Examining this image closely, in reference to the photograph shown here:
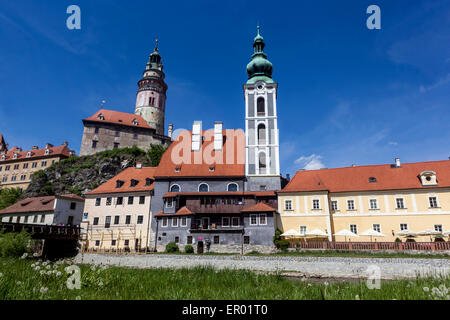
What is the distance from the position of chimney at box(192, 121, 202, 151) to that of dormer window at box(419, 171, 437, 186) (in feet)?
101

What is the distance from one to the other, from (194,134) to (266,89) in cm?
1405

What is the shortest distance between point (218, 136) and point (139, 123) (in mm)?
37858

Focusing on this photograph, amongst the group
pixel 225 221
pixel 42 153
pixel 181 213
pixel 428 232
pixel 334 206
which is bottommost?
pixel 428 232

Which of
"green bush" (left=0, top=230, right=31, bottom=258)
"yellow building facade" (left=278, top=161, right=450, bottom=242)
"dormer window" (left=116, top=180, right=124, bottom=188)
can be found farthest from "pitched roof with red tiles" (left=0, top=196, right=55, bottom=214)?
"yellow building facade" (left=278, top=161, right=450, bottom=242)

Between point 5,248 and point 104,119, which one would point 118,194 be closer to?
point 5,248

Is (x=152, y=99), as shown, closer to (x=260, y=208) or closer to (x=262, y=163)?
(x=262, y=163)

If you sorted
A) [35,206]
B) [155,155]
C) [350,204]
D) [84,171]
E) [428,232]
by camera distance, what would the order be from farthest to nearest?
1. [155,155]
2. [84,171]
3. [35,206]
4. [350,204]
5. [428,232]

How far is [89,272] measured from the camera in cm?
796

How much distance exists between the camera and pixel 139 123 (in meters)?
75.6

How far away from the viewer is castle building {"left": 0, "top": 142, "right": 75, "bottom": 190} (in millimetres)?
71125

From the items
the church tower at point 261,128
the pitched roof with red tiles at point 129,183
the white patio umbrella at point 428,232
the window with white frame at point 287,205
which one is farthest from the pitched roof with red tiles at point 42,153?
the white patio umbrella at point 428,232

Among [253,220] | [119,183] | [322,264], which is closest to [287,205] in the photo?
[253,220]
